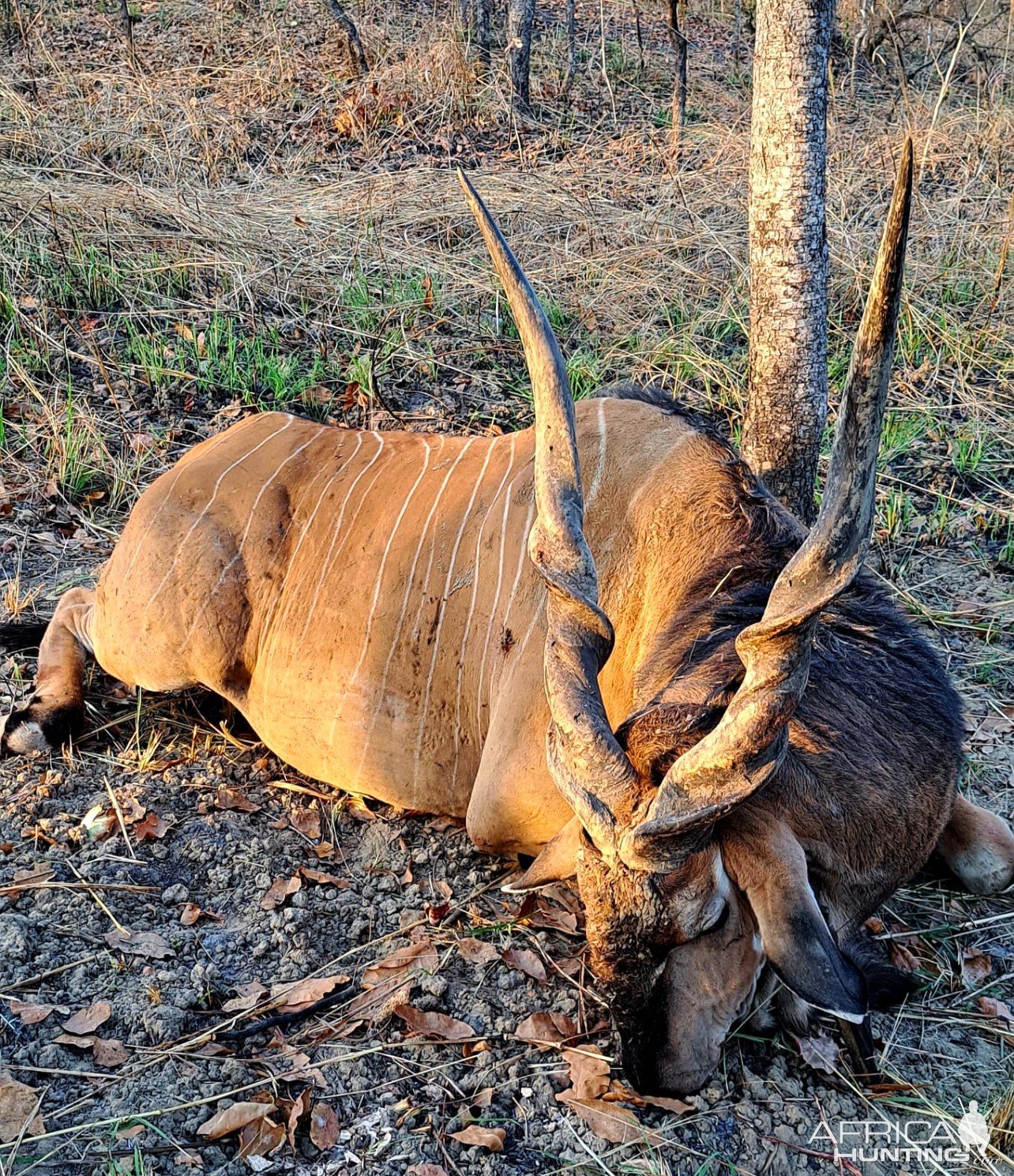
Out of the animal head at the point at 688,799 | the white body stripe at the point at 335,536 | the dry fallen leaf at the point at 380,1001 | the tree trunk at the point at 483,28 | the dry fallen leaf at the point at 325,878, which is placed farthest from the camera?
the tree trunk at the point at 483,28

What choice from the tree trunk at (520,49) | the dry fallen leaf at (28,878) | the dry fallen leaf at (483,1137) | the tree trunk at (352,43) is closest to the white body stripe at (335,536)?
the dry fallen leaf at (28,878)

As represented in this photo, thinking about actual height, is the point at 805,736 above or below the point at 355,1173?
above

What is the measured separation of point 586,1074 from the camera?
2.46m

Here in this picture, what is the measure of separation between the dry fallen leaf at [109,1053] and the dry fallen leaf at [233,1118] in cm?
26

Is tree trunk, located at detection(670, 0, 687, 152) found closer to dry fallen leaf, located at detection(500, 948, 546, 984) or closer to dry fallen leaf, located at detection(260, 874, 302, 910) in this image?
dry fallen leaf, located at detection(260, 874, 302, 910)

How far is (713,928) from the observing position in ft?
7.48

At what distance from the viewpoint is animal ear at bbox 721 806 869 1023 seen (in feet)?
6.93

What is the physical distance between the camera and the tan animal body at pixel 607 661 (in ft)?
7.00

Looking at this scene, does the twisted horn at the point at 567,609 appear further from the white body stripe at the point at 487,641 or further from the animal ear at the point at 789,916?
the white body stripe at the point at 487,641

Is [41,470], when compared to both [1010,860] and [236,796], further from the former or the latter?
[1010,860]

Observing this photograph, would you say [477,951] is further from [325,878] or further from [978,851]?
[978,851]

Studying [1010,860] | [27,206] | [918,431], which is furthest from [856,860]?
[27,206]

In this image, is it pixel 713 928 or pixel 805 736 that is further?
pixel 805 736

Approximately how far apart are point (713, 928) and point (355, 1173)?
811 mm
